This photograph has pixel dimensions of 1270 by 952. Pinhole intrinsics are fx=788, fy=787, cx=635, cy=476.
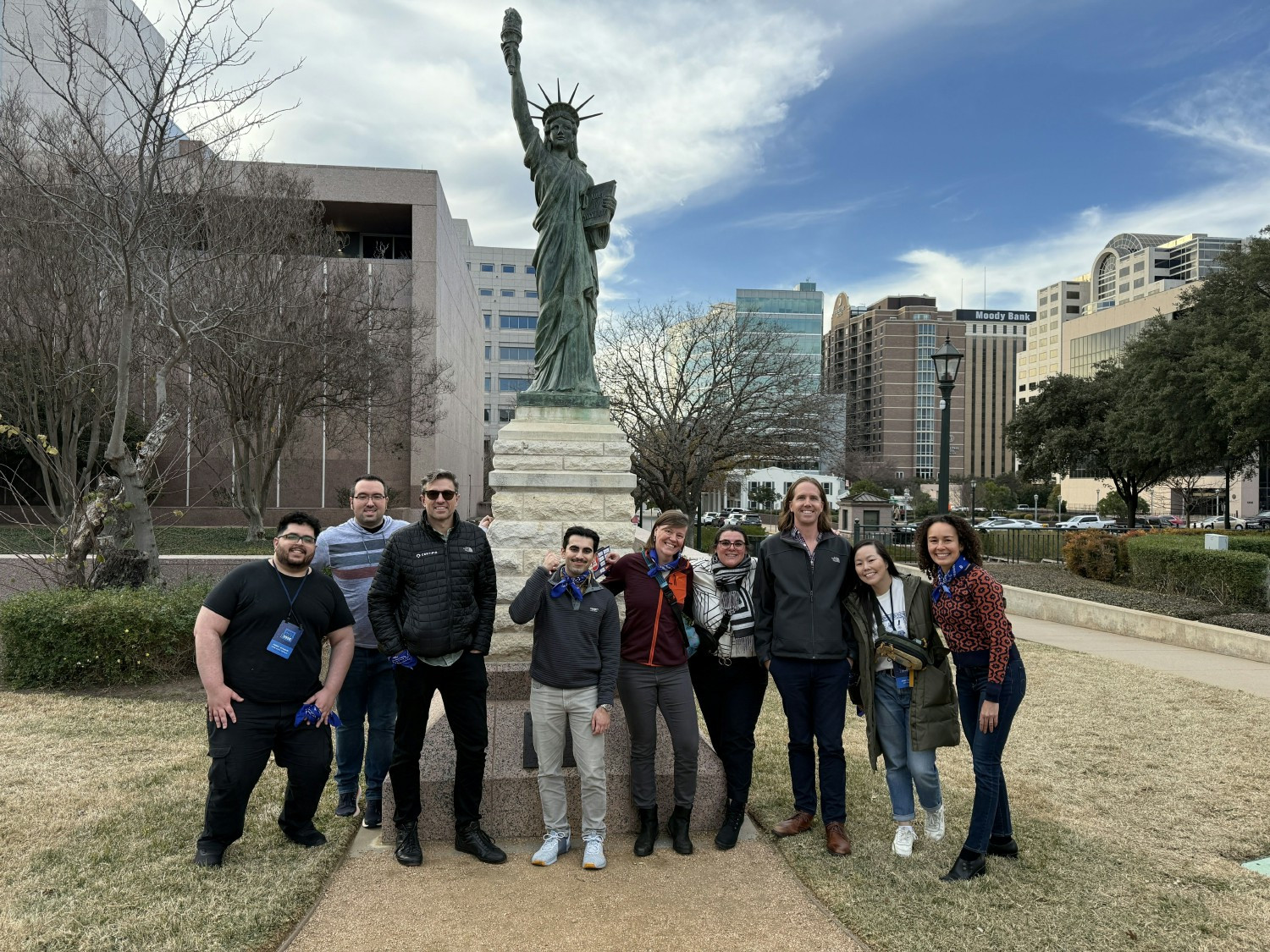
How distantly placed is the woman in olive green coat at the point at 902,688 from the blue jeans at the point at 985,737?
3.7 inches

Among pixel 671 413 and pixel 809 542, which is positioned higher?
pixel 671 413

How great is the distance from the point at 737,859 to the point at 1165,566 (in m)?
13.0

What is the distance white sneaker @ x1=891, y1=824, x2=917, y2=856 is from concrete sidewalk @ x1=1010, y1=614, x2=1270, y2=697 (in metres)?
6.02

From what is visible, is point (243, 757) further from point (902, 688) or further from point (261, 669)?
point (902, 688)

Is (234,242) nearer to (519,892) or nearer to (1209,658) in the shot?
(519,892)

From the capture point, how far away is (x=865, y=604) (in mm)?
4242

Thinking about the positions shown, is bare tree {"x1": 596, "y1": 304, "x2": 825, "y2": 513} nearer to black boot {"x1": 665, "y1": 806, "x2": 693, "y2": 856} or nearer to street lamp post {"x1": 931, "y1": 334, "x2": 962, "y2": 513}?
street lamp post {"x1": 931, "y1": 334, "x2": 962, "y2": 513}

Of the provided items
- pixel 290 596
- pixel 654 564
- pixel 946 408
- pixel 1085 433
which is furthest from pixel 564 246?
pixel 1085 433

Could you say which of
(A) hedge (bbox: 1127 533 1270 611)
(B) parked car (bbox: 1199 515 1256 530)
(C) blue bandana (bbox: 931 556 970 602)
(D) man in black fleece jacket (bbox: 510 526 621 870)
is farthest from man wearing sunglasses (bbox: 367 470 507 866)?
(B) parked car (bbox: 1199 515 1256 530)

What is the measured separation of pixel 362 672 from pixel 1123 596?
13590mm

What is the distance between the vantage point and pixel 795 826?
4.41 meters

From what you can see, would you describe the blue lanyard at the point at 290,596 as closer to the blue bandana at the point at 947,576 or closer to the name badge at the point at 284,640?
the name badge at the point at 284,640

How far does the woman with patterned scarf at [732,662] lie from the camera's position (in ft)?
14.0

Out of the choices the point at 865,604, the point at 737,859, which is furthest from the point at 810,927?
the point at 865,604
